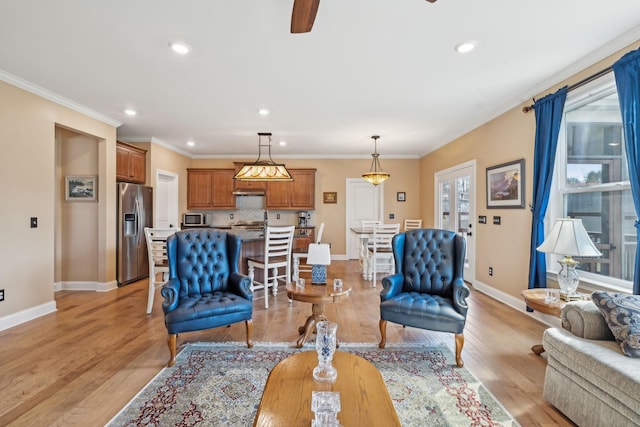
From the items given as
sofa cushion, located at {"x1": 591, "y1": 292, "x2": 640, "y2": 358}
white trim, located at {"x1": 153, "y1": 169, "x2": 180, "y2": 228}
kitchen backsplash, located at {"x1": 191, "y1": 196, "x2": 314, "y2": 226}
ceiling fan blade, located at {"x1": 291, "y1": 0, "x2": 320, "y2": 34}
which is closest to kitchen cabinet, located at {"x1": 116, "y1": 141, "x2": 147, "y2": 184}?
white trim, located at {"x1": 153, "y1": 169, "x2": 180, "y2": 228}

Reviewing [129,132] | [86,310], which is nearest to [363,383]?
[86,310]

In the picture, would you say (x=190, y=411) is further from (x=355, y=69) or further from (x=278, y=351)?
(x=355, y=69)

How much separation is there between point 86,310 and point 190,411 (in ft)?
9.23

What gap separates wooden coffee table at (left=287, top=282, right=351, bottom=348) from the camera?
8.40 feet

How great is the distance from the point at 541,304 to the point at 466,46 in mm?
2261

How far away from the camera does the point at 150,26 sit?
2.34m

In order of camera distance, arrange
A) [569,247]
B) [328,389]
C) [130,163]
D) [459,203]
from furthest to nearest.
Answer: [459,203] → [130,163] → [569,247] → [328,389]

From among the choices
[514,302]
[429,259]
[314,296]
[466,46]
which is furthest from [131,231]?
[514,302]

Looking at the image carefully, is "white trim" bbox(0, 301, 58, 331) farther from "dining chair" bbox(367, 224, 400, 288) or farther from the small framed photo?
"dining chair" bbox(367, 224, 400, 288)

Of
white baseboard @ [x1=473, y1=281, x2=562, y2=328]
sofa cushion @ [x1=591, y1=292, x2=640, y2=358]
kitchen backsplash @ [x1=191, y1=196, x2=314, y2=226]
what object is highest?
kitchen backsplash @ [x1=191, y1=196, x2=314, y2=226]

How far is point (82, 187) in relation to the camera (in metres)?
4.65

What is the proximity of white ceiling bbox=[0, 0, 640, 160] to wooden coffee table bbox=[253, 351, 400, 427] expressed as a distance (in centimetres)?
234

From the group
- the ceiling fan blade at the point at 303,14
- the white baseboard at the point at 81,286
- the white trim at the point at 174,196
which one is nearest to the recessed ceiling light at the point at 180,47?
the ceiling fan blade at the point at 303,14

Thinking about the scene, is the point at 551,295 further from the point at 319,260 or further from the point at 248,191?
the point at 248,191
